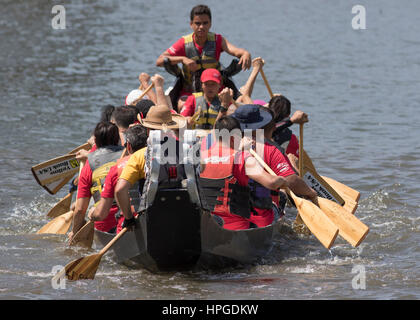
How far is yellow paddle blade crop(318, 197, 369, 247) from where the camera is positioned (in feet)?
27.6

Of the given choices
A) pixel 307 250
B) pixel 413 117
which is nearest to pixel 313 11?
pixel 413 117

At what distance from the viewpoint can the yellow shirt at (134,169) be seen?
24.5 ft

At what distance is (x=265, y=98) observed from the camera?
19.7m

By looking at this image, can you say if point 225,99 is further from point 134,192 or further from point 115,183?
point 115,183

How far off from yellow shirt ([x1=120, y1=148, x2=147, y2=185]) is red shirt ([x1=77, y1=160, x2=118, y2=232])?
1.10m

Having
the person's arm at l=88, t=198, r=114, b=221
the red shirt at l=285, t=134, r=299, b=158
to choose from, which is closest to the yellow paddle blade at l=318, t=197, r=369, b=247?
the red shirt at l=285, t=134, r=299, b=158

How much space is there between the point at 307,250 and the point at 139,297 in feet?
8.06

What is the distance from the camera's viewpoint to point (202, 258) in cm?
800

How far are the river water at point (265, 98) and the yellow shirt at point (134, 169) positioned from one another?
3.86 ft

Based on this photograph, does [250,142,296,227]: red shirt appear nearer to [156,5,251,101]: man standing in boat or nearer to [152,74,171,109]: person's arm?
[152,74,171,109]: person's arm

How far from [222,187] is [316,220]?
106cm

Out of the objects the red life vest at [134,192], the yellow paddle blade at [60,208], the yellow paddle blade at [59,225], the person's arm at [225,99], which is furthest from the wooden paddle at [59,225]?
the red life vest at [134,192]

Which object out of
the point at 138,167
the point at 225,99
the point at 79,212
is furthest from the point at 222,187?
the point at 225,99

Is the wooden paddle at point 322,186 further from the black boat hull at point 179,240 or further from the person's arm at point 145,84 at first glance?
the person's arm at point 145,84
